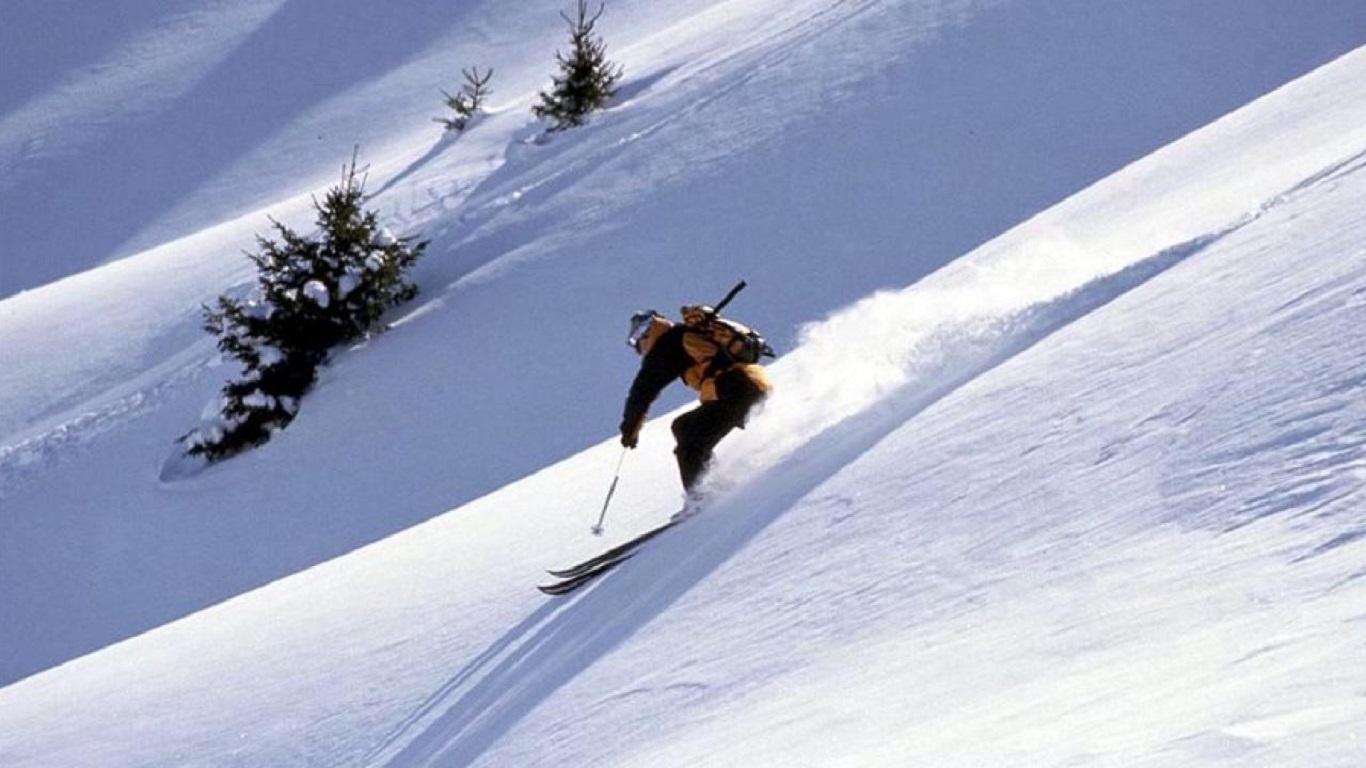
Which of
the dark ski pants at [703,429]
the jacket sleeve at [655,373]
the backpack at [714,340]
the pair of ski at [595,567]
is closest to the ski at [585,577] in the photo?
the pair of ski at [595,567]

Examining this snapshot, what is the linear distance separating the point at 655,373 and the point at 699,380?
0.26 m

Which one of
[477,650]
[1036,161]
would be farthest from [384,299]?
[477,650]

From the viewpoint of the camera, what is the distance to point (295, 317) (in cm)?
1797

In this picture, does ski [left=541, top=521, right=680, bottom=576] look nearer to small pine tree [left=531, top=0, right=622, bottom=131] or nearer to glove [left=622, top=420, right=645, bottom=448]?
glove [left=622, top=420, right=645, bottom=448]

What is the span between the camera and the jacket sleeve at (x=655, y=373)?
9070mm

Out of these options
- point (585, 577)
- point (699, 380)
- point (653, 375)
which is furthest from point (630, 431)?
point (585, 577)

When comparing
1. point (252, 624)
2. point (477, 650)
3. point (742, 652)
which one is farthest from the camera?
point (252, 624)

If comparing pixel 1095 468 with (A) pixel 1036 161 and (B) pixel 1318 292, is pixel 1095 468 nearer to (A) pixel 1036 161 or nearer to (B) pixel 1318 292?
(B) pixel 1318 292

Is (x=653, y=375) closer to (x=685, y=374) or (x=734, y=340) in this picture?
(x=685, y=374)

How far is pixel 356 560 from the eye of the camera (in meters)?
11.9

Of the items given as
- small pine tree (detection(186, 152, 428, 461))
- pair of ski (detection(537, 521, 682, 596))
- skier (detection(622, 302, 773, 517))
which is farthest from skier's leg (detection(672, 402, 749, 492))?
small pine tree (detection(186, 152, 428, 461))

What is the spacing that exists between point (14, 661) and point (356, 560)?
18.3ft

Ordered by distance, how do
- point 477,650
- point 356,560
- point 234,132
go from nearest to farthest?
point 477,650
point 356,560
point 234,132

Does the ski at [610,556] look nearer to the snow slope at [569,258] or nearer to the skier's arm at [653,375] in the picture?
the skier's arm at [653,375]
